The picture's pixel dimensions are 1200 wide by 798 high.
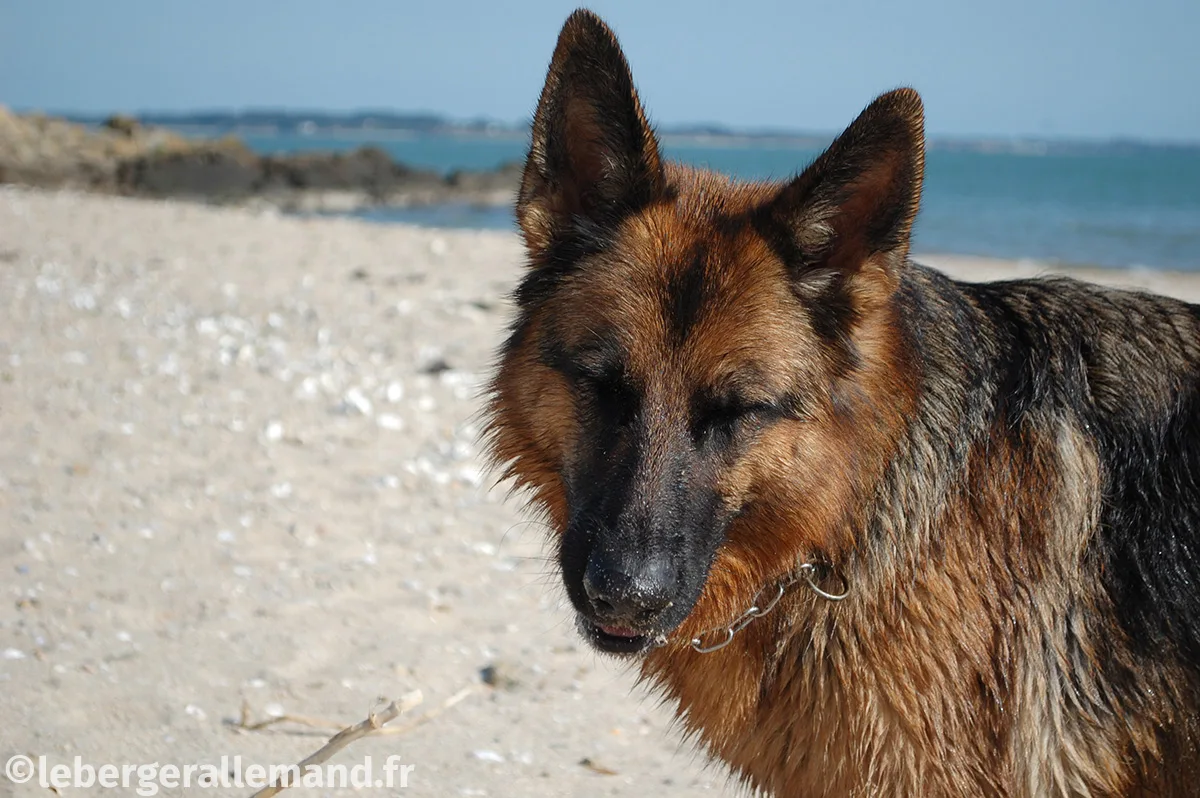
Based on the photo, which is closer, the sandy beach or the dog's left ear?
the dog's left ear

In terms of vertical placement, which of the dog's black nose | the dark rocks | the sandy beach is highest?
the dog's black nose

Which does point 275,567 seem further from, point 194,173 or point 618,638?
point 194,173

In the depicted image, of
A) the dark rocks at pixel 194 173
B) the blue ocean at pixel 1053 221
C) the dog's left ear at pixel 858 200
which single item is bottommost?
the dark rocks at pixel 194 173

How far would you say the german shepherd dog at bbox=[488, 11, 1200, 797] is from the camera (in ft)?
9.62

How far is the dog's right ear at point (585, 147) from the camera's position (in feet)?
10.2

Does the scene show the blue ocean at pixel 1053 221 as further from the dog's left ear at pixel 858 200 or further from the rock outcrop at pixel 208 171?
the dog's left ear at pixel 858 200

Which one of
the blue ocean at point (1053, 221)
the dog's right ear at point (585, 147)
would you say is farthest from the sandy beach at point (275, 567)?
the blue ocean at point (1053, 221)

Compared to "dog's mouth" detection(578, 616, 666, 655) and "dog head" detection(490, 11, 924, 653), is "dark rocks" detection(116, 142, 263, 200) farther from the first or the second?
"dog's mouth" detection(578, 616, 666, 655)

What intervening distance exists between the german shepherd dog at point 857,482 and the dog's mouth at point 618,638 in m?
0.01

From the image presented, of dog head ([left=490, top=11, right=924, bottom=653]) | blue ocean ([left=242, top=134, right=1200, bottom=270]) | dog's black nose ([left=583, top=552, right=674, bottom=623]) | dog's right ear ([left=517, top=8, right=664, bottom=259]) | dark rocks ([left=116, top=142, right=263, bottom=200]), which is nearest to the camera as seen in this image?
dog's black nose ([left=583, top=552, right=674, bottom=623])

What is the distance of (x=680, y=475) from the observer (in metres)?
2.96

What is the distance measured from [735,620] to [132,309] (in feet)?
31.3

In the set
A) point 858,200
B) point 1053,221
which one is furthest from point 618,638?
point 1053,221

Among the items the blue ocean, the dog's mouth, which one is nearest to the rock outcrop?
the blue ocean
